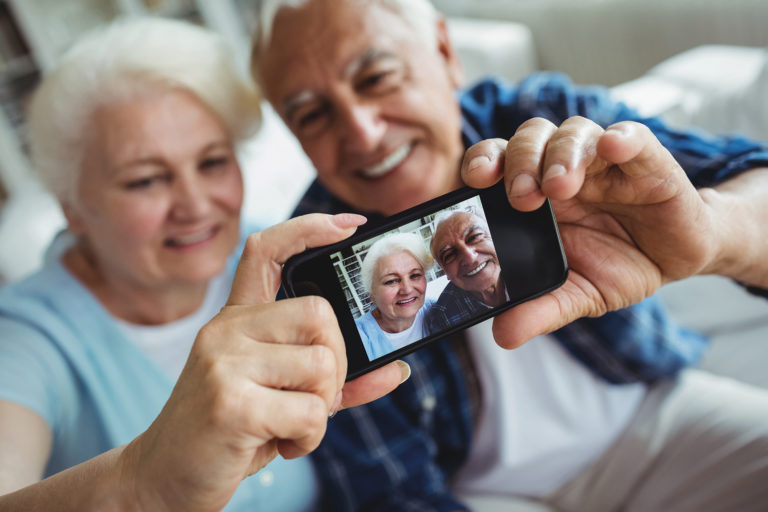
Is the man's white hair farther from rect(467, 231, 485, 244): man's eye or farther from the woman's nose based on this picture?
the woman's nose

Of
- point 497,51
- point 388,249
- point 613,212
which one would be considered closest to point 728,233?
point 613,212

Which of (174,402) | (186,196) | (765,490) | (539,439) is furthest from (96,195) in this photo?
(765,490)

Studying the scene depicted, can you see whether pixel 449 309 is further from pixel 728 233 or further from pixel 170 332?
pixel 170 332

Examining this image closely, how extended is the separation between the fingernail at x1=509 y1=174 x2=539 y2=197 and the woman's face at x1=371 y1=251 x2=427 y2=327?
0.09m

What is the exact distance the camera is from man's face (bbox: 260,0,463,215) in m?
0.74

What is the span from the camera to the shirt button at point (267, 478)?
68 centimetres

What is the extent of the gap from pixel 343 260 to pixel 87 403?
1.54ft

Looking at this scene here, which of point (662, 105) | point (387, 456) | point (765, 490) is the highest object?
point (662, 105)

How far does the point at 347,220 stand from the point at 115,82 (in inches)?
18.8

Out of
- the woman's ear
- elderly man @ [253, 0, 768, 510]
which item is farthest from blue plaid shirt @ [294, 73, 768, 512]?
the woman's ear

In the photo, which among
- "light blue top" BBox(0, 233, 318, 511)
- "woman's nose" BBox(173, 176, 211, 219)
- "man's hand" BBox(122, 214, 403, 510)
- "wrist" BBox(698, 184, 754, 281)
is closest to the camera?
"man's hand" BBox(122, 214, 403, 510)

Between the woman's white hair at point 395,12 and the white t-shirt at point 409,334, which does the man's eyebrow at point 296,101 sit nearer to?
the woman's white hair at point 395,12

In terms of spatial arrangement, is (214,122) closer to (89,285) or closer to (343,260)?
(89,285)

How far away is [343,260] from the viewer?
376mm
